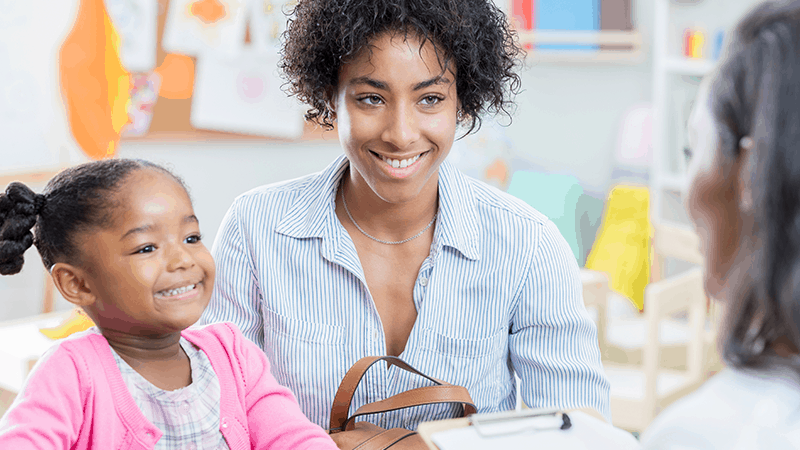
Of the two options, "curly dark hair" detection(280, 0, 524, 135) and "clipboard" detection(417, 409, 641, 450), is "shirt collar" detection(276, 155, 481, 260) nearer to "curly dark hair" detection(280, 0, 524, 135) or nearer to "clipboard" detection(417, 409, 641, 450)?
"curly dark hair" detection(280, 0, 524, 135)

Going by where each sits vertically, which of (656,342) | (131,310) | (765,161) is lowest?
(656,342)

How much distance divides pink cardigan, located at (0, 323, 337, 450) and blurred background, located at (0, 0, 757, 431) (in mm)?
737

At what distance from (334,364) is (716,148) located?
0.90 meters

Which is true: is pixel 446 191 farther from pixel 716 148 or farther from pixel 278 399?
pixel 716 148

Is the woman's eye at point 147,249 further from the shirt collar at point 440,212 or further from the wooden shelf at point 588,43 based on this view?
the wooden shelf at point 588,43

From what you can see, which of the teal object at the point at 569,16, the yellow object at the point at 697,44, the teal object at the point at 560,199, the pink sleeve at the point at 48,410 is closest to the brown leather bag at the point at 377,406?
the pink sleeve at the point at 48,410

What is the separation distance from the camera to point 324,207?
145cm

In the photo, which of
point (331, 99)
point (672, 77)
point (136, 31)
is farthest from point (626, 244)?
point (331, 99)

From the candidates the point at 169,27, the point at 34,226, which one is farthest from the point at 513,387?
the point at 169,27

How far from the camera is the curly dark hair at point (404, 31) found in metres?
→ 1.31

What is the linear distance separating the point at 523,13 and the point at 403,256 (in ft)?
9.21

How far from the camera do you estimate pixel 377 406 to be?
3.97 ft

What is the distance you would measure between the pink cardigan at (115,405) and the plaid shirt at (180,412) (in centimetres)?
2

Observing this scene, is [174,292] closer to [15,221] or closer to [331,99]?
[15,221]
